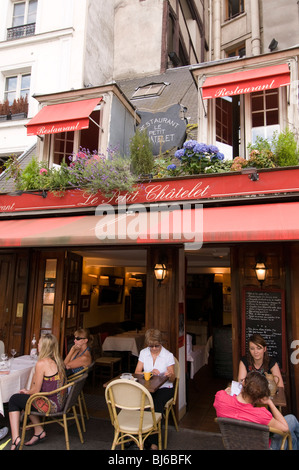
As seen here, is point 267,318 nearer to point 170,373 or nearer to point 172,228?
point 170,373

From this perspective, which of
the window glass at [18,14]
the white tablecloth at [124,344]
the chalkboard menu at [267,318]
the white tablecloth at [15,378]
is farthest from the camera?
the window glass at [18,14]

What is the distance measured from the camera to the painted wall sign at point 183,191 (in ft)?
16.9

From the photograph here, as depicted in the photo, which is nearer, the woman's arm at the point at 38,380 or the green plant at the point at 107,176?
the woman's arm at the point at 38,380

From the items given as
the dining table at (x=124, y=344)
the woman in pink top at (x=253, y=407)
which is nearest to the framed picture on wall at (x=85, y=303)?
the dining table at (x=124, y=344)

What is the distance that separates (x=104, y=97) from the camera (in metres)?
7.36

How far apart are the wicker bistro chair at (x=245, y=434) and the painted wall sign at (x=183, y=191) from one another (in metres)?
3.31

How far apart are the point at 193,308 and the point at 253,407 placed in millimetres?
9901

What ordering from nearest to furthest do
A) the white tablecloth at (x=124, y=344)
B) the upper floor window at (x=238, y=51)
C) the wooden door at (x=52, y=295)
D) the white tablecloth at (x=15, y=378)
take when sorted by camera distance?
the white tablecloth at (x=15, y=378), the wooden door at (x=52, y=295), the white tablecloth at (x=124, y=344), the upper floor window at (x=238, y=51)

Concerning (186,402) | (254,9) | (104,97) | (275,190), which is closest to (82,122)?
(104,97)

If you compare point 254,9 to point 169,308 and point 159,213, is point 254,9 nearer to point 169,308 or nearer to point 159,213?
point 159,213

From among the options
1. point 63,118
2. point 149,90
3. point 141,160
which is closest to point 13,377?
point 141,160

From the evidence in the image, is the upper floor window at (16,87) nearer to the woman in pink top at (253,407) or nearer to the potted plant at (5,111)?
the potted plant at (5,111)

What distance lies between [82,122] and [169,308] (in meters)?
4.11
